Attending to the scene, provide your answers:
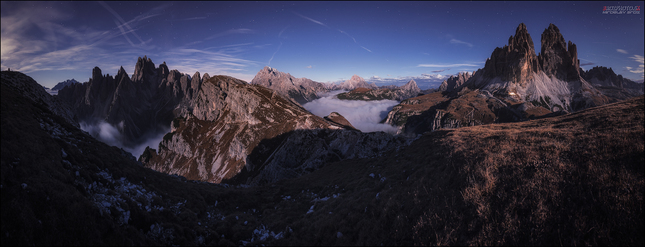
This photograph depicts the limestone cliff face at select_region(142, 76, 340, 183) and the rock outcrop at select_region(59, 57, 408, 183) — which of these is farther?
the limestone cliff face at select_region(142, 76, 340, 183)

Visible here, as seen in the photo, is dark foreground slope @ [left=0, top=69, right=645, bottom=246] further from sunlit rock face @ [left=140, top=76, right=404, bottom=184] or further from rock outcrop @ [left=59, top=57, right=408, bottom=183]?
rock outcrop @ [left=59, top=57, right=408, bottom=183]

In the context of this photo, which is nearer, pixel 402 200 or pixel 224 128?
pixel 402 200

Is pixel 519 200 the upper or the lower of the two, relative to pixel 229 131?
upper

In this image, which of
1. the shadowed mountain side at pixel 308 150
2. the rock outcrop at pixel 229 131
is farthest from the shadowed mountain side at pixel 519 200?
the rock outcrop at pixel 229 131

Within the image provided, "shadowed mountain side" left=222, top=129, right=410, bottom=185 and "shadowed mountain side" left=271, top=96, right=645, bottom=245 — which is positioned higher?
"shadowed mountain side" left=271, top=96, right=645, bottom=245

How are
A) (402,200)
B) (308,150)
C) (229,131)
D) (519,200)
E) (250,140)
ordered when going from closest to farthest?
1. (519,200)
2. (402,200)
3. (308,150)
4. (250,140)
5. (229,131)

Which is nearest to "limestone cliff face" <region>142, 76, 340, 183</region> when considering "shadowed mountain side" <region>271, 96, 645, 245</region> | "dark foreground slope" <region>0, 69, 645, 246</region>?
"dark foreground slope" <region>0, 69, 645, 246</region>

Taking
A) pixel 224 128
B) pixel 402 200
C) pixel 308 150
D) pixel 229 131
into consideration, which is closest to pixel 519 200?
pixel 402 200

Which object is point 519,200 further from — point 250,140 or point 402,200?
point 250,140

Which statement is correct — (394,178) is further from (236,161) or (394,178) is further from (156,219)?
(236,161)
